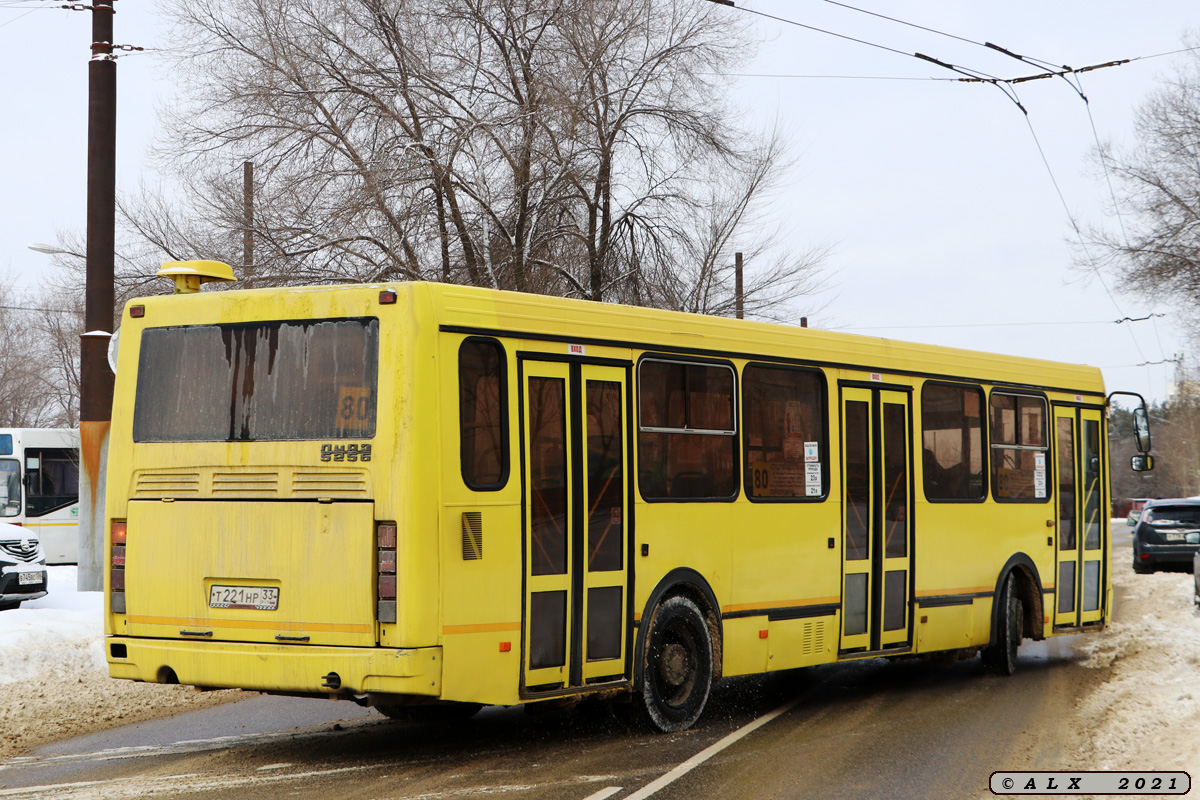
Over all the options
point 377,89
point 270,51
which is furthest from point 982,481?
point 270,51

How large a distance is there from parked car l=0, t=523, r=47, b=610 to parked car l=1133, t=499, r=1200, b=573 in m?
19.9

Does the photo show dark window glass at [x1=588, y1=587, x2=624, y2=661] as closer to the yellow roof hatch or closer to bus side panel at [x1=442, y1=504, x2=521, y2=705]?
bus side panel at [x1=442, y1=504, x2=521, y2=705]

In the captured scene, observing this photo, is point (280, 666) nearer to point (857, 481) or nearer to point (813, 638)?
point (813, 638)

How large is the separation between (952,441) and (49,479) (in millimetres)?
22386

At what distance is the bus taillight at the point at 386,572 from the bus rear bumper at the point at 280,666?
0.21 m

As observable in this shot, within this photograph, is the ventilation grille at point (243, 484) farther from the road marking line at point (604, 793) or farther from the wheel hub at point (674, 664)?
the wheel hub at point (674, 664)

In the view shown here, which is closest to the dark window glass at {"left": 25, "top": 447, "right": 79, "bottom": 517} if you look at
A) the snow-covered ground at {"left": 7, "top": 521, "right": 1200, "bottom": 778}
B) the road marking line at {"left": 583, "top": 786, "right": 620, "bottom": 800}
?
the snow-covered ground at {"left": 7, "top": 521, "right": 1200, "bottom": 778}

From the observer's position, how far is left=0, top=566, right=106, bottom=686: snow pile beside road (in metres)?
11.4

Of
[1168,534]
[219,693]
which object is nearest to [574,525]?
[219,693]

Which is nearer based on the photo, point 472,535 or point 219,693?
point 472,535

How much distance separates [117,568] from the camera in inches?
326

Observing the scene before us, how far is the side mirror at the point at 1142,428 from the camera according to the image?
14.1 metres

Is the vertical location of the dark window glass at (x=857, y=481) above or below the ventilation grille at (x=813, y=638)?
above

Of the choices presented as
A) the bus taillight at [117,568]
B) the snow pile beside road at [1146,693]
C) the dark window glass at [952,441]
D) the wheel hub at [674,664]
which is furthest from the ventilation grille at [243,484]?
the dark window glass at [952,441]
